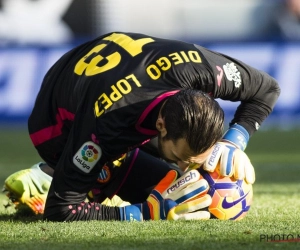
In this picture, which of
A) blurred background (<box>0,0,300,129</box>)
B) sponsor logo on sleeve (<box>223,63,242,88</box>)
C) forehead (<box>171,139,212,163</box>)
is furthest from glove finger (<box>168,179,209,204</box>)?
blurred background (<box>0,0,300,129</box>)

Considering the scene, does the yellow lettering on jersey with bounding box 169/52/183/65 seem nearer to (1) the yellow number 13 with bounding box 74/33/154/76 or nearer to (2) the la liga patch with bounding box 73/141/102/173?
(1) the yellow number 13 with bounding box 74/33/154/76

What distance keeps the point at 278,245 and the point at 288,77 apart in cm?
856

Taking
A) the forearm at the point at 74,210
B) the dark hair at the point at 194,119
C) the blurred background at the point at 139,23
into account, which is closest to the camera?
A: the dark hair at the point at 194,119

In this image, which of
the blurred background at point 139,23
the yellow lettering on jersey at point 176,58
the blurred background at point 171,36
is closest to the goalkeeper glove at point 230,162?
the yellow lettering on jersey at point 176,58

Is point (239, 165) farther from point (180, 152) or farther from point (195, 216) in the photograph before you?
point (180, 152)

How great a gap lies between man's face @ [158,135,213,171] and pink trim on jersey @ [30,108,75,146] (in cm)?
58

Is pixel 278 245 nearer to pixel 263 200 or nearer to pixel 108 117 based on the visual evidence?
pixel 108 117

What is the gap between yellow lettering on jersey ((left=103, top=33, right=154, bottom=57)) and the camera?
3954 millimetres

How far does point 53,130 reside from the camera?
4.23 meters

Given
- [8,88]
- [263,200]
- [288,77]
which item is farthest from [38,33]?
[263,200]

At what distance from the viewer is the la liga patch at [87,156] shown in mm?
3744

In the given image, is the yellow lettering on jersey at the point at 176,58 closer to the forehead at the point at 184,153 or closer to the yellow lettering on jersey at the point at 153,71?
the yellow lettering on jersey at the point at 153,71

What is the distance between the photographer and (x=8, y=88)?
1170 centimetres

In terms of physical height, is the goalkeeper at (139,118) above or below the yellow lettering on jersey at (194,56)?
below
